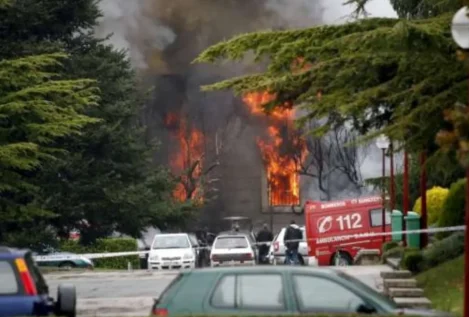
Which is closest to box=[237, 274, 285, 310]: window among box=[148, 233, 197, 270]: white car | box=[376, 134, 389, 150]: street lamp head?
box=[376, 134, 389, 150]: street lamp head

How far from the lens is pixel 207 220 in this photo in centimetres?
6675

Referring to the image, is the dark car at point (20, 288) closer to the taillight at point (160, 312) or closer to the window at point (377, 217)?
the taillight at point (160, 312)

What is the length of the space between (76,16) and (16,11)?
2.63 metres

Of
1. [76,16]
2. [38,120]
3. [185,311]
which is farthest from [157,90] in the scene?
[185,311]

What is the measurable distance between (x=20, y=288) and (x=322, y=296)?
10.9ft

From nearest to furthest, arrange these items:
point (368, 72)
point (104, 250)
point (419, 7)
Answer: point (368, 72), point (419, 7), point (104, 250)

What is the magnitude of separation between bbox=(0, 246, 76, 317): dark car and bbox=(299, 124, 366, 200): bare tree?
52801 millimetres

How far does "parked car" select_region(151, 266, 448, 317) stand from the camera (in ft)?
38.6

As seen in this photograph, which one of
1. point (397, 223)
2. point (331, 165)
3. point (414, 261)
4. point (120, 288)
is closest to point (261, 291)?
point (414, 261)

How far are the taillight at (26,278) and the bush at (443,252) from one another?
43.3ft

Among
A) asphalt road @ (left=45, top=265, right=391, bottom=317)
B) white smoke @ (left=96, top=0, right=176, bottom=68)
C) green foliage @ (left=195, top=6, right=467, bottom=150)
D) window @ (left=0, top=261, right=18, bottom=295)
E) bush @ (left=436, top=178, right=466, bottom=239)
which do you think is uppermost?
white smoke @ (left=96, top=0, right=176, bottom=68)

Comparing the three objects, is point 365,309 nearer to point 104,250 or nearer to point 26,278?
point 26,278

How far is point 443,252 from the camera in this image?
24281mm

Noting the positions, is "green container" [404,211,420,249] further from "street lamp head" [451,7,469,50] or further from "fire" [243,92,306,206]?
"fire" [243,92,306,206]
